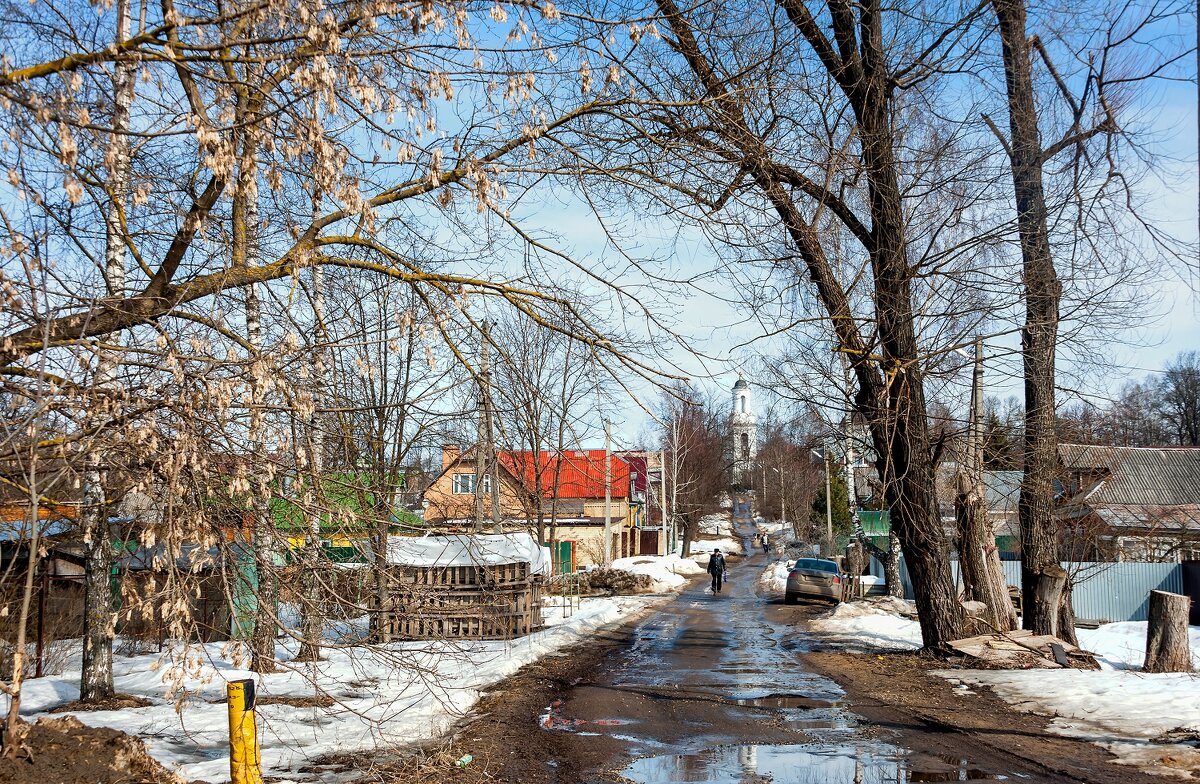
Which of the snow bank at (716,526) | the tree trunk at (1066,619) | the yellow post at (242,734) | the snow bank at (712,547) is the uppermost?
the yellow post at (242,734)

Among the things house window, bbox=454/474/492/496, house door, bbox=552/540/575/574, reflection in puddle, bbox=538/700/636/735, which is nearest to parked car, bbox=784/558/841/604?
house door, bbox=552/540/575/574

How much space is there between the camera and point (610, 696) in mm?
12297

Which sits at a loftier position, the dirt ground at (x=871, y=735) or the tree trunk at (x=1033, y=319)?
the tree trunk at (x=1033, y=319)

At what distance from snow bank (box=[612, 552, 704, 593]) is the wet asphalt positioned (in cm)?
2429

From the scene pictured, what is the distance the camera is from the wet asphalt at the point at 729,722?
26.1 feet

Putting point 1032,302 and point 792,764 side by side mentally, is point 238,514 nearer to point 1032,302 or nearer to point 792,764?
point 792,764

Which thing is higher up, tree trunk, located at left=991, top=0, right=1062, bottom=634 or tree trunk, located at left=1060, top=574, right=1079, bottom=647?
tree trunk, located at left=991, top=0, right=1062, bottom=634

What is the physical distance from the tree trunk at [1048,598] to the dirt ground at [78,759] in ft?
43.1

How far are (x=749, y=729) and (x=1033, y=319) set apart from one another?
297 inches

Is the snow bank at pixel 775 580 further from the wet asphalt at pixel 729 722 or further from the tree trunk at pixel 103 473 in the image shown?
the tree trunk at pixel 103 473

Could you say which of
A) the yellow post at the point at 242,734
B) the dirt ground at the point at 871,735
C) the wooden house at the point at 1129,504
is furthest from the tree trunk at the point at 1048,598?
the yellow post at the point at 242,734

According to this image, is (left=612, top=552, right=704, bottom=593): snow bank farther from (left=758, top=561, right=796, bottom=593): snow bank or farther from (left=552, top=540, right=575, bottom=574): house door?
(left=758, top=561, right=796, bottom=593): snow bank

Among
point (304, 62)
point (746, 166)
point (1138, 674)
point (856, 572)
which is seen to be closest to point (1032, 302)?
point (1138, 674)

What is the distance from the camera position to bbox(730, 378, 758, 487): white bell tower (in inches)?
3639
